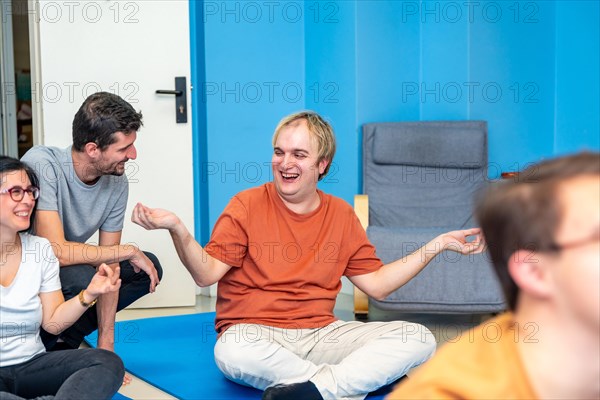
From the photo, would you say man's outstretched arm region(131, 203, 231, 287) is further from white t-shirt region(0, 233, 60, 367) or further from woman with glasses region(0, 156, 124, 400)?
white t-shirt region(0, 233, 60, 367)

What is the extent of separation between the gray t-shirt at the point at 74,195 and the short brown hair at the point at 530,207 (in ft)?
6.43

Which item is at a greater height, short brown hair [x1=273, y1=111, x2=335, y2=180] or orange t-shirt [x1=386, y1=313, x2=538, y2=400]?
short brown hair [x1=273, y1=111, x2=335, y2=180]

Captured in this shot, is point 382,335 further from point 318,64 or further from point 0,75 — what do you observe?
point 0,75

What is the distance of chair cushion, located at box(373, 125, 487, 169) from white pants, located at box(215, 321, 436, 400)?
165 cm

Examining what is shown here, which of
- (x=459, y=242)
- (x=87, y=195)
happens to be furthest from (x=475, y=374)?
(x=87, y=195)

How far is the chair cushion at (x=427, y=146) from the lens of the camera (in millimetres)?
4164

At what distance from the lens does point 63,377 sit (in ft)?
7.09

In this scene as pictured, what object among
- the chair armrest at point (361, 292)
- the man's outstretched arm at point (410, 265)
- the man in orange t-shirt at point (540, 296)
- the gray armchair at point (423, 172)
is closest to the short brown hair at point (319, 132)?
the man's outstretched arm at point (410, 265)

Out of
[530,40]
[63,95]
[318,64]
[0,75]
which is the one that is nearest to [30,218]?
[63,95]

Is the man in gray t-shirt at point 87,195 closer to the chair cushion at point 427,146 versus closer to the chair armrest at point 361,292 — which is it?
the chair armrest at point 361,292

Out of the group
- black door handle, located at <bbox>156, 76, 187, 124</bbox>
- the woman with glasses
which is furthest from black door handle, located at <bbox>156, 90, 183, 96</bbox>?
the woman with glasses

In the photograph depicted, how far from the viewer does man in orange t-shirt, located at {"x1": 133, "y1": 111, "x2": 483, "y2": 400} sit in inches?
97.3

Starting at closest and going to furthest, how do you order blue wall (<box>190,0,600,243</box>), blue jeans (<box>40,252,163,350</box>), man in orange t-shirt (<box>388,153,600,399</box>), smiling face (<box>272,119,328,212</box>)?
man in orange t-shirt (<box>388,153,600,399</box>), smiling face (<box>272,119,328,212</box>), blue jeans (<box>40,252,163,350</box>), blue wall (<box>190,0,600,243</box>)

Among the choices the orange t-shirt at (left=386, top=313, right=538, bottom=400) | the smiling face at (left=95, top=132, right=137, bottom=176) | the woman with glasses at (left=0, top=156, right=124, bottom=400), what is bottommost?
the woman with glasses at (left=0, top=156, right=124, bottom=400)
